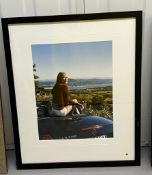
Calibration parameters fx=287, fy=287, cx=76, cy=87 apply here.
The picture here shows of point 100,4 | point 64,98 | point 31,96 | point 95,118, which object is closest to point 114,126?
point 95,118

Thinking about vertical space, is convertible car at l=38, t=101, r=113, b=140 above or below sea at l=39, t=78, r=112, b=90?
below

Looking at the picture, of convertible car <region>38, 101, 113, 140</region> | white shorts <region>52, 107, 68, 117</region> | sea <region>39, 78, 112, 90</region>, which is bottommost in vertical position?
convertible car <region>38, 101, 113, 140</region>

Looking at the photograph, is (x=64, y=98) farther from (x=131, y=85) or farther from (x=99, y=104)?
(x=131, y=85)

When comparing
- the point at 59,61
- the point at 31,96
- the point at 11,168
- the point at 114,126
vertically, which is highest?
the point at 59,61

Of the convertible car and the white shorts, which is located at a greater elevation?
the white shorts

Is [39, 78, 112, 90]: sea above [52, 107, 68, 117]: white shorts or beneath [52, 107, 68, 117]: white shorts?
above

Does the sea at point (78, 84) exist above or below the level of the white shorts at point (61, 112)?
above

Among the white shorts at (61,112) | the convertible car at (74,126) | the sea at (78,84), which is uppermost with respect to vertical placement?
the sea at (78,84)
